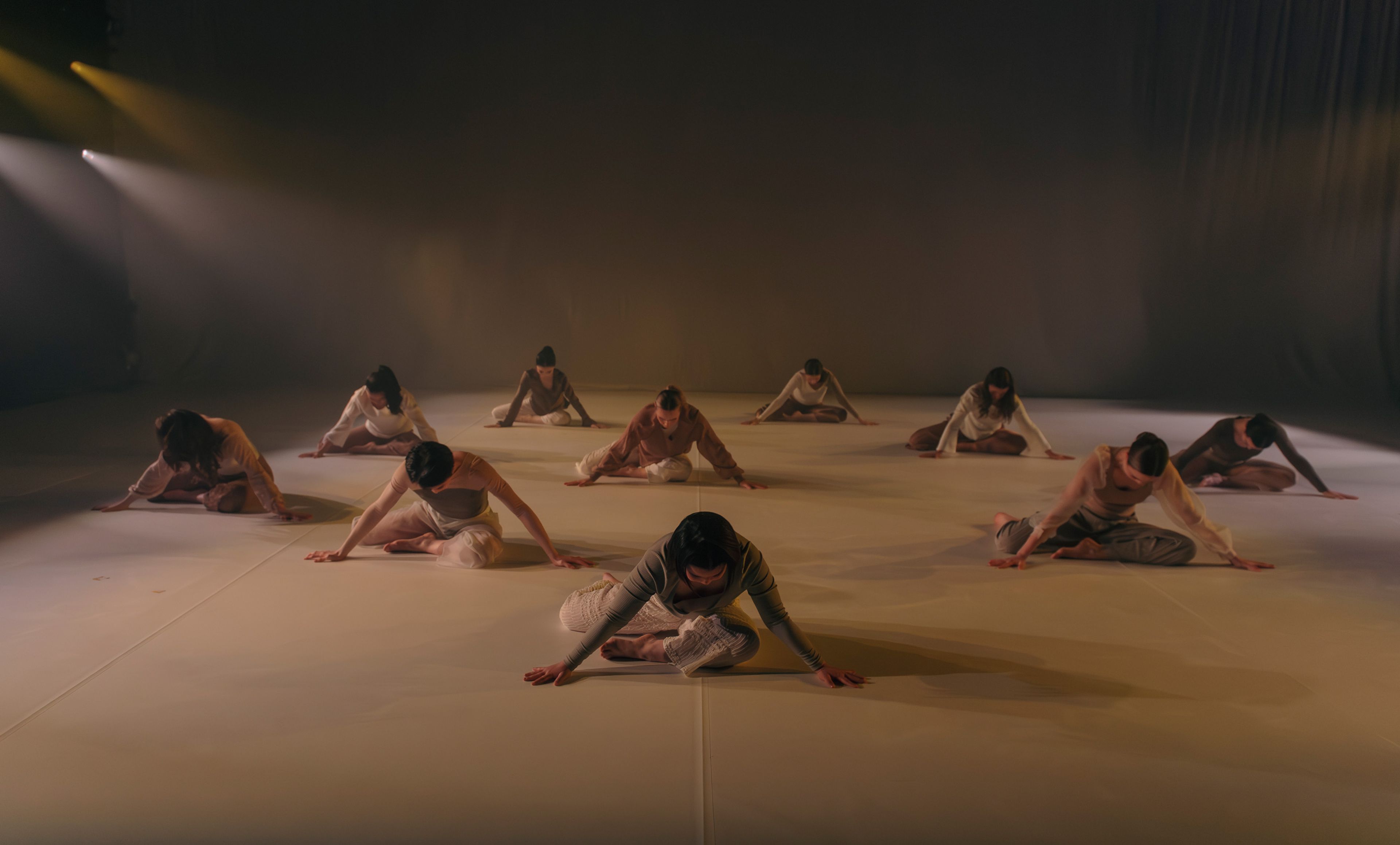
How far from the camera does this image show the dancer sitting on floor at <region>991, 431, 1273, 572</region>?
3367 mm

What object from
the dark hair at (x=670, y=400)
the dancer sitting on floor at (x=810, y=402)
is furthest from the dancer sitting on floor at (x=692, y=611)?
the dancer sitting on floor at (x=810, y=402)

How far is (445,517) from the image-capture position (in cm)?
360

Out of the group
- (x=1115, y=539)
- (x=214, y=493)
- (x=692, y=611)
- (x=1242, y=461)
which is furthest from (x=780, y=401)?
(x=692, y=611)

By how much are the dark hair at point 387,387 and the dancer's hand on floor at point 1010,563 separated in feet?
11.5

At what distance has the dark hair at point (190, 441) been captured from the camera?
13.0 feet

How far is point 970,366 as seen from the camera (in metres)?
9.80

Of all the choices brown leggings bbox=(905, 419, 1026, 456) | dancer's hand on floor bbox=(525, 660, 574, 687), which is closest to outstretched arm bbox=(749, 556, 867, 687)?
dancer's hand on floor bbox=(525, 660, 574, 687)

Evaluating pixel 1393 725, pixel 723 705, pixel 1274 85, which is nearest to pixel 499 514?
pixel 723 705

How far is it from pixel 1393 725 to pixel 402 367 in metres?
9.28

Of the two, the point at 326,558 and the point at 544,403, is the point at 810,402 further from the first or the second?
the point at 326,558

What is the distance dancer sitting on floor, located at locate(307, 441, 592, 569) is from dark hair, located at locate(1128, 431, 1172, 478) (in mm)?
2069

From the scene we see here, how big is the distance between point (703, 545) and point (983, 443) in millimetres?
4407

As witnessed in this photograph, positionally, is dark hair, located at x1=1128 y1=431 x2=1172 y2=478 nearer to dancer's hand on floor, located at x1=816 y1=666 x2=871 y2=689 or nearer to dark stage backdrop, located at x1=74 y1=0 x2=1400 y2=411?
dancer's hand on floor, located at x1=816 y1=666 x2=871 y2=689

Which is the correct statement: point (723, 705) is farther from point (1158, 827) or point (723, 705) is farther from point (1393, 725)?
point (1393, 725)
